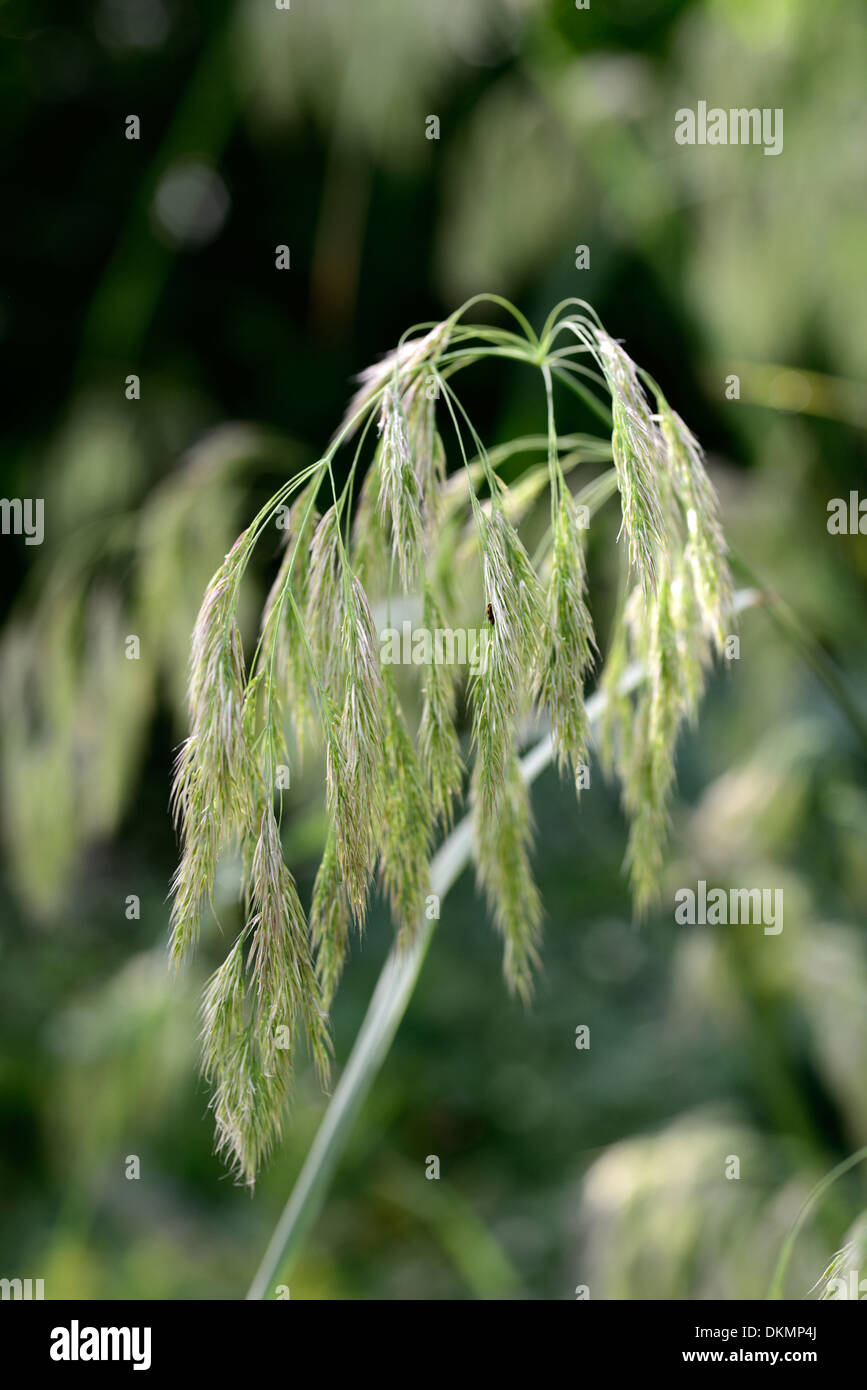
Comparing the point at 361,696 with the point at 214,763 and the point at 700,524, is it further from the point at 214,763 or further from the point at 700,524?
the point at 700,524

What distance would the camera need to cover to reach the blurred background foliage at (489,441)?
0.92 meters

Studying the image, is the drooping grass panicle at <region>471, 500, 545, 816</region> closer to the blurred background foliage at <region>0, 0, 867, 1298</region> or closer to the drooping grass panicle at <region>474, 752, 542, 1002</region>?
the drooping grass panicle at <region>474, 752, 542, 1002</region>

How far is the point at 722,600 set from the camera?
0.43 metres

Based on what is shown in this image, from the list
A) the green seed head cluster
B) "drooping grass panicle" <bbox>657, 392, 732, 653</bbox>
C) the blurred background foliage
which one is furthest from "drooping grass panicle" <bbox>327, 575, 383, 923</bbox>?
the blurred background foliage

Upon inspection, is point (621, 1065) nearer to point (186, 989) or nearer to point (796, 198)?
point (186, 989)

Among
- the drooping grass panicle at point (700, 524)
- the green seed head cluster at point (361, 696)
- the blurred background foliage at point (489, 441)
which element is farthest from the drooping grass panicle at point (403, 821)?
the blurred background foliage at point (489, 441)

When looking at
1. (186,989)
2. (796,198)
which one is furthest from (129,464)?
(796,198)

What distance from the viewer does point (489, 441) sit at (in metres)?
1.56

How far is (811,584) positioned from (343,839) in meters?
0.80

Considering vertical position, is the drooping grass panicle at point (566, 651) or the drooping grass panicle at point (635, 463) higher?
the drooping grass panicle at point (635, 463)

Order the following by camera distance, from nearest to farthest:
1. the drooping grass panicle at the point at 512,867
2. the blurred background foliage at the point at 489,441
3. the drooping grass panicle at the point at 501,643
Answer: the drooping grass panicle at the point at 501,643
the drooping grass panicle at the point at 512,867
the blurred background foliage at the point at 489,441

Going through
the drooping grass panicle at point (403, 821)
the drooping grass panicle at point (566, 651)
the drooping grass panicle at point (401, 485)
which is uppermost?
the drooping grass panicle at point (401, 485)

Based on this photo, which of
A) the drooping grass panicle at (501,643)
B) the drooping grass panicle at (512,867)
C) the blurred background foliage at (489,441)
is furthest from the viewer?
the blurred background foliage at (489,441)

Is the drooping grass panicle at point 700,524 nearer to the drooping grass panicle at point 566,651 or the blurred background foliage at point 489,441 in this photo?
the drooping grass panicle at point 566,651
